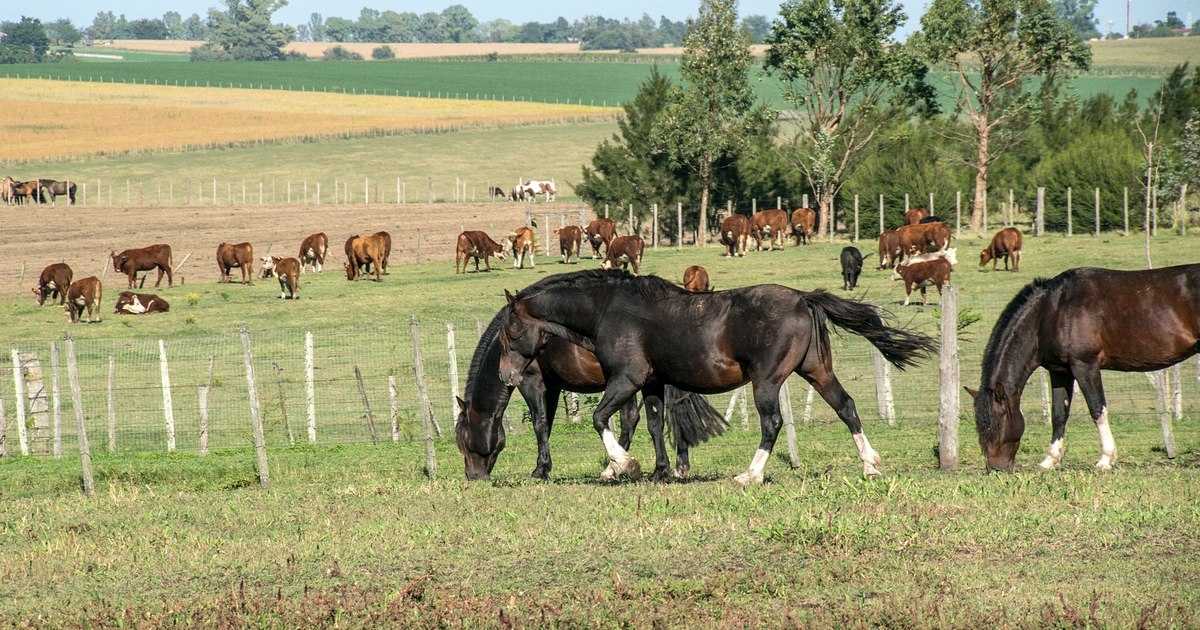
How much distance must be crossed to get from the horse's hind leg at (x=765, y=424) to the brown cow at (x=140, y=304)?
26205 mm

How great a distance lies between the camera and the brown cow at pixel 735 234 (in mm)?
46688

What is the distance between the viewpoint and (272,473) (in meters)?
16.7

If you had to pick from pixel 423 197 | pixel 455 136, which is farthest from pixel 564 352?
pixel 455 136

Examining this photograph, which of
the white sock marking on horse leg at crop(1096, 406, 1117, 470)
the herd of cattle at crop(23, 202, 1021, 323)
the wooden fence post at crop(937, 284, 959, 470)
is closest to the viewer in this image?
the white sock marking on horse leg at crop(1096, 406, 1117, 470)

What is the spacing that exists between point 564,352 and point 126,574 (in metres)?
5.37

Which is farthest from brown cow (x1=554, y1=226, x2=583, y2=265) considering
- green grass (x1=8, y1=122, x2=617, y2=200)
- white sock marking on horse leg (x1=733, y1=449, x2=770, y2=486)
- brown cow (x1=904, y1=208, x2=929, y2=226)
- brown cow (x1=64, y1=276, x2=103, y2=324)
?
green grass (x1=8, y1=122, x2=617, y2=200)

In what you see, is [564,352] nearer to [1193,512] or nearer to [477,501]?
[477,501]

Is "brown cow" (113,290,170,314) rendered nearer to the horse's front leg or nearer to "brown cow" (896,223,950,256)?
"brown cow" (896,223,950,256)

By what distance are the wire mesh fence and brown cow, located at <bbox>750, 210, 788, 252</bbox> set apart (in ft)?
63.7

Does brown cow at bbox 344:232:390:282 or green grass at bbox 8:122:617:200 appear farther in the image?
green grass at bbox 8:122:617:200

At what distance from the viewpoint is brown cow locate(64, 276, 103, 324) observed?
115ft

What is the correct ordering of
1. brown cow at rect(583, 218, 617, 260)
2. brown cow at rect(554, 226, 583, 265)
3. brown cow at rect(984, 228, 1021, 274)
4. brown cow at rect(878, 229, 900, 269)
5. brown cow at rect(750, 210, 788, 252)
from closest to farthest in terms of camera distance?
brown cow at rect(984, 228, 1021, 274) < brown cow at rect(878, 229, 900, 269) < brown cow at rect(554, 226, 583, 265) < brown cow at rect(583, 218, 617, 260) < brown cow at rect(750, 210, 788, 252)

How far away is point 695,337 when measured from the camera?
13148mm

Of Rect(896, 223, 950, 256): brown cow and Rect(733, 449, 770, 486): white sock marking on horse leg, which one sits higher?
Rect(896, 223, 950, 256): brown cow
